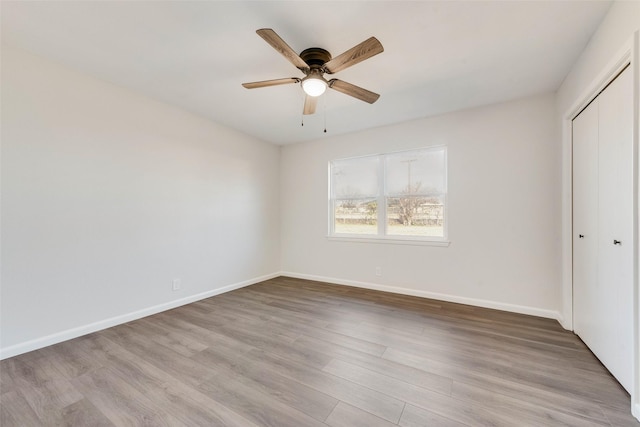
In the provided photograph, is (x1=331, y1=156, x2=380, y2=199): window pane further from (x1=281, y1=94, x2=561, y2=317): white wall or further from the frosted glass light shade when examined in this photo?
the frosted glass light shade

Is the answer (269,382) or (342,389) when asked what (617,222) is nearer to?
(342,389)

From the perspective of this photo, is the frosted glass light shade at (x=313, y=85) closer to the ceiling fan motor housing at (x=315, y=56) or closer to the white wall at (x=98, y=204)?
the ceiling fan motor housing at (x=315, y=56)

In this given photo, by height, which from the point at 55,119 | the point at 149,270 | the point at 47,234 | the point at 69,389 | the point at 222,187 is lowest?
the point at 69,389

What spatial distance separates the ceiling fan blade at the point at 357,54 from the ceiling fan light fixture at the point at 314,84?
10cm

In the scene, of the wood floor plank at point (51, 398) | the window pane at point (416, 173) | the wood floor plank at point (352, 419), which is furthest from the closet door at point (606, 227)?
the wood floor plank at point (51, 398)

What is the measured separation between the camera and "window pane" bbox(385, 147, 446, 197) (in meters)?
3.53

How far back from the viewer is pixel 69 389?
168 cm

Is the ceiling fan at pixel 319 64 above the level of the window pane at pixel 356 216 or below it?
above

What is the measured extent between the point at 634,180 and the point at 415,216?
2.28 m

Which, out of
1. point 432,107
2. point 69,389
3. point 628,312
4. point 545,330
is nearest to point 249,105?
point 432,107

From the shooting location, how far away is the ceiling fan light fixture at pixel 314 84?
203 centimetres

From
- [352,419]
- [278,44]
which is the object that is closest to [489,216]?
[352,419]

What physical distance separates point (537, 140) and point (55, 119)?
4.97 m

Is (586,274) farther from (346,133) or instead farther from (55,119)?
(55,119)
